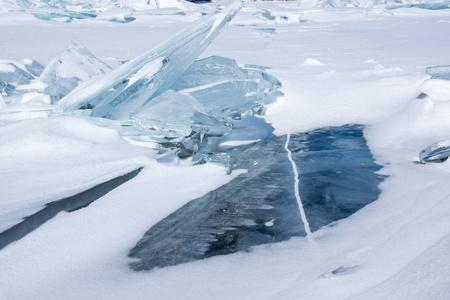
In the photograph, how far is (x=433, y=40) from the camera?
514 centimetres

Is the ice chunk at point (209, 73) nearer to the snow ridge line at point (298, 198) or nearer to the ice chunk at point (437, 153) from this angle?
the snow ridge line at point (298, 198)

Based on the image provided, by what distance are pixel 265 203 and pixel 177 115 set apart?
0.77 m

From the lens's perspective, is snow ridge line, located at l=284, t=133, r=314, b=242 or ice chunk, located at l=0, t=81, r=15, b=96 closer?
snow ridge line, located at l=284, t=133, r=314, b=242

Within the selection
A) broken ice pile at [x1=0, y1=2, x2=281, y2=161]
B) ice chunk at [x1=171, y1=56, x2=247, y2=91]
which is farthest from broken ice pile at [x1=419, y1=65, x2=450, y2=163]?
ice chunk at [x1=171, y1=56, x2=247, y2=91]

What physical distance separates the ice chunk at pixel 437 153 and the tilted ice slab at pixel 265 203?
20 centimetres

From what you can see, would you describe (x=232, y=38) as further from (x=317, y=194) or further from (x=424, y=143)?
(x=317, y=194)

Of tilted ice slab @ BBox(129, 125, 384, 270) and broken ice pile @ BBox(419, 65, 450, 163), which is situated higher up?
broken ice pile @ BBox(419, 65, 450, 163)

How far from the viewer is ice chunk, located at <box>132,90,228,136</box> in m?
2.15

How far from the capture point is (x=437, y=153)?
187 cm

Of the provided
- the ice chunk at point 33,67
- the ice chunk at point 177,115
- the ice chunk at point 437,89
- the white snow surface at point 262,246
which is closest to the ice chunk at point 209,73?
the white snow surface at point 262,246

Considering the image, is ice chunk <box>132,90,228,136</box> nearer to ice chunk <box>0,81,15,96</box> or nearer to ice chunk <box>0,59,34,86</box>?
ice chunk <box>0,81,15,96</box>

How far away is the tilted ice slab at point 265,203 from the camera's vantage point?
4.52 feet

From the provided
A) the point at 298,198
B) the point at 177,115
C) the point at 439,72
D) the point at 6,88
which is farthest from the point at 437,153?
the point at 6,88

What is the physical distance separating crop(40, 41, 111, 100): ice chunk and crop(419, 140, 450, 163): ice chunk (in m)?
2.02
